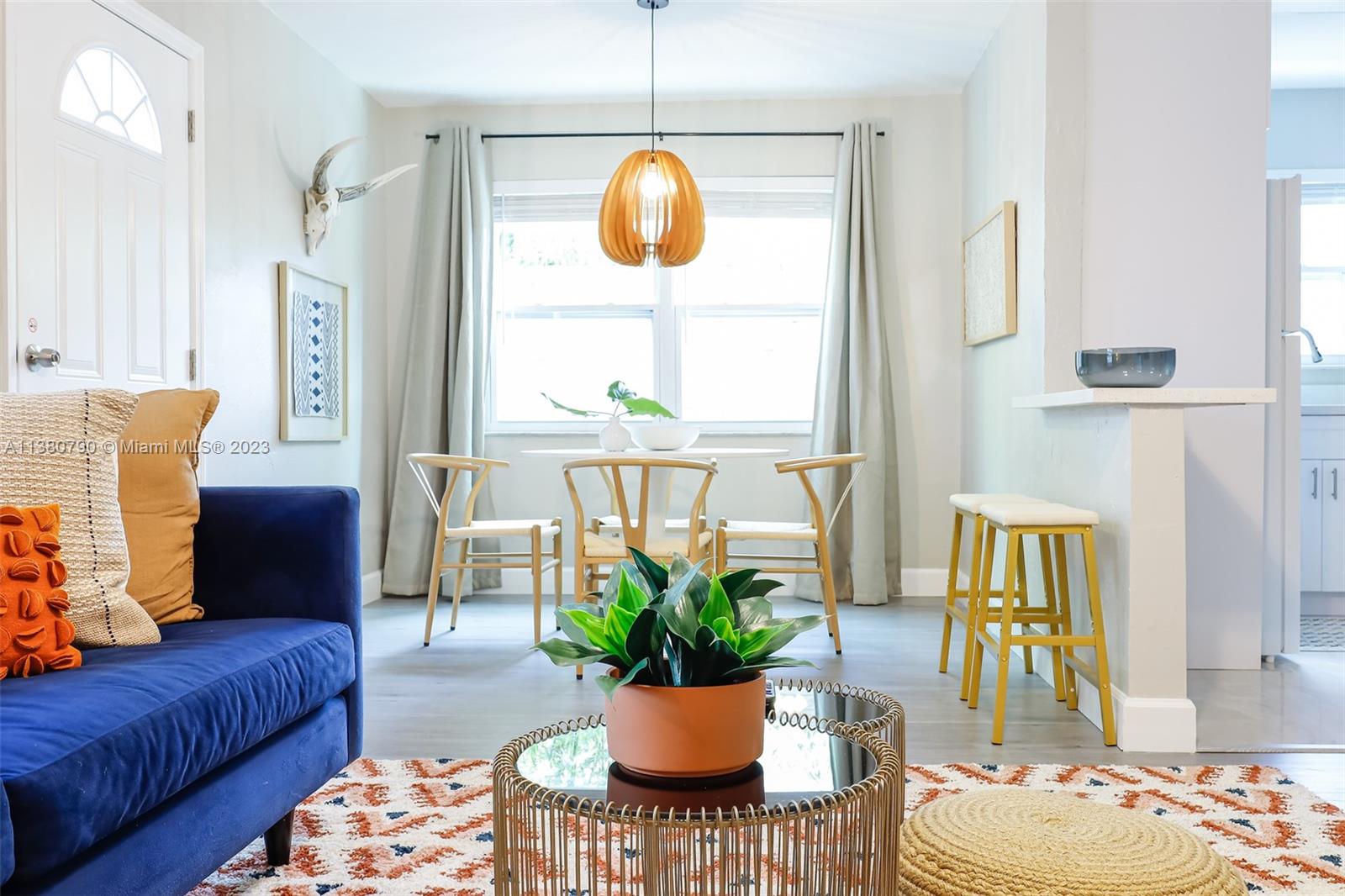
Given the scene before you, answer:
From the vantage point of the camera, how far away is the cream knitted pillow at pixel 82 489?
168 centimetres

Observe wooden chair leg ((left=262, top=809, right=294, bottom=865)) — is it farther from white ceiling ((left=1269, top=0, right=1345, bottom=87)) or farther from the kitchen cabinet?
the kitchen cabinet

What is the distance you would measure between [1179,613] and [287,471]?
335cm

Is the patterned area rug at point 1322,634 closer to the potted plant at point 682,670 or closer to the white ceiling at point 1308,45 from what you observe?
the white ceiling at point 1308,45

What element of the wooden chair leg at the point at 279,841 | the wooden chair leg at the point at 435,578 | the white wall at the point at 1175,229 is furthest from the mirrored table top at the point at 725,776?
the wooden chair leg at the point at 435,578

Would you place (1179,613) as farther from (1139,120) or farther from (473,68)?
(473,68)

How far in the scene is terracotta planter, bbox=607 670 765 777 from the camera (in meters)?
1.21

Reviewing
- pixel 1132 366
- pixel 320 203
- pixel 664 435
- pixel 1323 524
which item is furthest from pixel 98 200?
pixel 1323 524

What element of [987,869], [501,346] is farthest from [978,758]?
[501,346]

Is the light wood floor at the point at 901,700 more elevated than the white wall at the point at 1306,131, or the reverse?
the white wall at the point at 1306,131

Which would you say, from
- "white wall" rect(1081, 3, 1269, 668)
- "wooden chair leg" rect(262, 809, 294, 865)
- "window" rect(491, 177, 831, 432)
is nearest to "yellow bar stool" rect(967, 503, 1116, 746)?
"white wall" rect(1081, 3, 1269, 668)

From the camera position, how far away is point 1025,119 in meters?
3.83

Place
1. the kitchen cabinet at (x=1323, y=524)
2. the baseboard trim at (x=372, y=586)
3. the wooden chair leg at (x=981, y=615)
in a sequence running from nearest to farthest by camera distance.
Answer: the wooden chair leg at (x=981, y=615) → the kitchen cabinet at (x=1323, y=524) → the baseboard trim at (x=372, y=586)

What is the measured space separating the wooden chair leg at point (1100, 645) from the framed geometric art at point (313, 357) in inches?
123

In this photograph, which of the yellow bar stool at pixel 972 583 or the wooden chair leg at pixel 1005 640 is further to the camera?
the yellow bar stool at pixel 972 583
